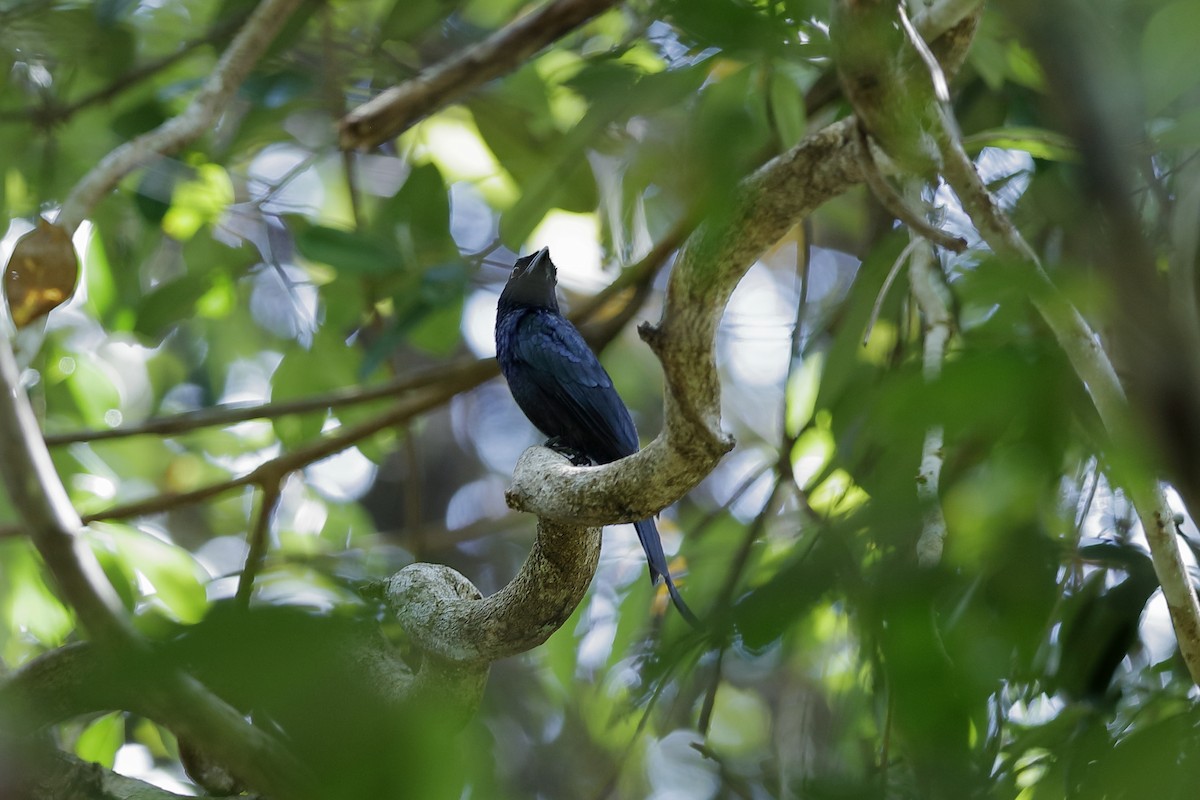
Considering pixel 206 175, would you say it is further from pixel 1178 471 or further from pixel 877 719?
pixel 1178 471

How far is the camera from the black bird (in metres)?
3.52

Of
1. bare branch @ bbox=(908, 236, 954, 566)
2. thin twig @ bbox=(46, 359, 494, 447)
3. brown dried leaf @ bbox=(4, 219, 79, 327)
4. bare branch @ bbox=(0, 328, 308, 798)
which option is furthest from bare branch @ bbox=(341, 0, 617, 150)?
bare branch @ bbox=(0, 328, 308, 798)

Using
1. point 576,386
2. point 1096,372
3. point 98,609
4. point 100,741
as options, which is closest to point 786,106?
point 576,386

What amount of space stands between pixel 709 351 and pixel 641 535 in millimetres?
1414

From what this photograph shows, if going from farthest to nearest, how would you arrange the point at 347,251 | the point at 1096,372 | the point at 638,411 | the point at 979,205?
the point at 638,411, the point at 347,251, the point at 979,205, the point at 1096,372

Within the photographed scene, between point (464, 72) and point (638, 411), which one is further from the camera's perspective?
point (638, 411)

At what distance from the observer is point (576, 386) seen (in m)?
3.58

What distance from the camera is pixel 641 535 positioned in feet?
9.80

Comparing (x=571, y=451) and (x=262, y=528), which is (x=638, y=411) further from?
(x=262, y=528)

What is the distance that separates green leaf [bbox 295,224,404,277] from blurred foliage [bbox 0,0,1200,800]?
0.01m

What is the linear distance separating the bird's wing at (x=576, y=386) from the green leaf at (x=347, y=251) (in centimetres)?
64

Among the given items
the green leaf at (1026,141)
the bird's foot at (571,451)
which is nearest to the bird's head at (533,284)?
the bird's foot at (571,451)

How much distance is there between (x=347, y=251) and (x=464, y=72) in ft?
2.18

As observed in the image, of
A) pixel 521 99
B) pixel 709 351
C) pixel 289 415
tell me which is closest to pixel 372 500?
pixel 289 415
